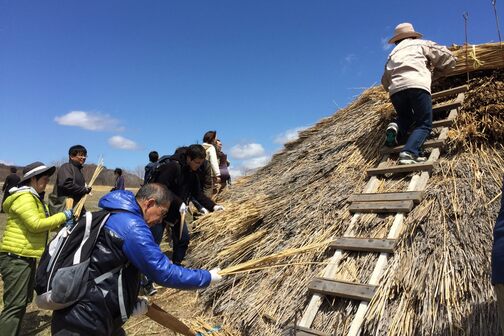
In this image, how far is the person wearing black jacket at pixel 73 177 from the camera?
16.2 feet

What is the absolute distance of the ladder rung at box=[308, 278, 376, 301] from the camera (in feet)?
8.69

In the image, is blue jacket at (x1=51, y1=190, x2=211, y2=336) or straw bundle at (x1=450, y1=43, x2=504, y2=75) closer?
blue jacket at (x1=51, y1=190, x2=211, y2=336)

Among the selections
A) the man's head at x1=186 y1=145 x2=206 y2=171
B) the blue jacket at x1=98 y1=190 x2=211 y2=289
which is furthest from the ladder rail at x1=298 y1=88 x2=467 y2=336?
the man's head at x1=186 y1=145 x2=206 y2=171

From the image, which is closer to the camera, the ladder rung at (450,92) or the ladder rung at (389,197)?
the ladder rung at (389,197)

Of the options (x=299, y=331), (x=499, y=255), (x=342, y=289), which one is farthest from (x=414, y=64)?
(x=299, y=331)

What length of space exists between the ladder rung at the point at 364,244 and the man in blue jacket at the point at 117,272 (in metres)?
1.49

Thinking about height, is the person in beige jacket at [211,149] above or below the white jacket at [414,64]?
below

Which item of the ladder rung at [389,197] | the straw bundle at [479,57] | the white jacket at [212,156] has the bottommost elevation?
the ladder rung at [389,197]

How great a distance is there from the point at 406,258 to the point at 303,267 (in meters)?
0.93

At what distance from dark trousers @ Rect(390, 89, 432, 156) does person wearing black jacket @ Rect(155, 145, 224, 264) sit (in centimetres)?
238

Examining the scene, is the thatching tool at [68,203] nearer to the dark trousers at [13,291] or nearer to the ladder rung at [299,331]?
the dark trousers at [13,291]

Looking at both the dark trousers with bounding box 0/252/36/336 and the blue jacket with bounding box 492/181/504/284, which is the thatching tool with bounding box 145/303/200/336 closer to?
the dark trousers with bounding box 0/252/36/336

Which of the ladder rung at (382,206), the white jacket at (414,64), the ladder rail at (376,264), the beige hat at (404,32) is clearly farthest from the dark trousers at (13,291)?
the beige hat at (404,32)

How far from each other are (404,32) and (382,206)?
230 cm
